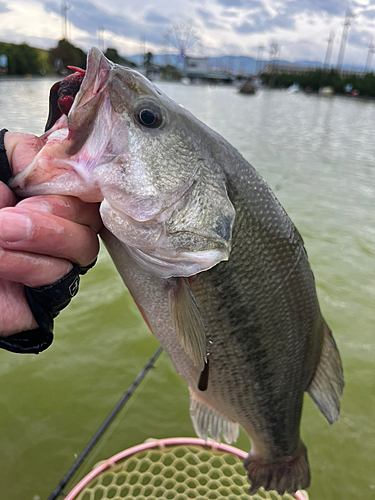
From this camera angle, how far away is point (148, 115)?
1.31m

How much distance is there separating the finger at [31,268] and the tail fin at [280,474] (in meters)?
1.63

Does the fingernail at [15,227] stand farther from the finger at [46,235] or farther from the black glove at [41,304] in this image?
the black glove at [41,304]

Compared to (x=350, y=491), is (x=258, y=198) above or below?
above

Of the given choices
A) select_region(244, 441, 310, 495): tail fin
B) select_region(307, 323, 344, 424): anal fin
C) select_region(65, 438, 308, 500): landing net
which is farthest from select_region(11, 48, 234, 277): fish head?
select_region(65, 438, 308, 500): landing net

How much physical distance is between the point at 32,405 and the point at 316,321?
2384mm

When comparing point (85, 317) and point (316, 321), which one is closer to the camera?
point (316, 321)

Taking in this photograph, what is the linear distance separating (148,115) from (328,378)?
1598mm

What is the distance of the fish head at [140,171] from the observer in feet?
3.94

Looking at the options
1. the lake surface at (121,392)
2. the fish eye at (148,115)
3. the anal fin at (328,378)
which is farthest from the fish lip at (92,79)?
the lake surface at (121,392)

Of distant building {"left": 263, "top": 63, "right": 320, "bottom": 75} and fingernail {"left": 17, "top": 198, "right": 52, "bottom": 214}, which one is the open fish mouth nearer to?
fingernail {"left": 17, "top": 198, "right": 52, "bottom": 214}

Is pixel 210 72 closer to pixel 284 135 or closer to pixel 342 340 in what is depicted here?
pixel 284 135

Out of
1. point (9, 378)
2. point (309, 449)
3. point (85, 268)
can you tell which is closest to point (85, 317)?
point (9, 378)

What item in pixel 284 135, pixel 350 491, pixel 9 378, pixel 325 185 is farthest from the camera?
pixel 284 135

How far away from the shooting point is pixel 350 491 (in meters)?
2.60
